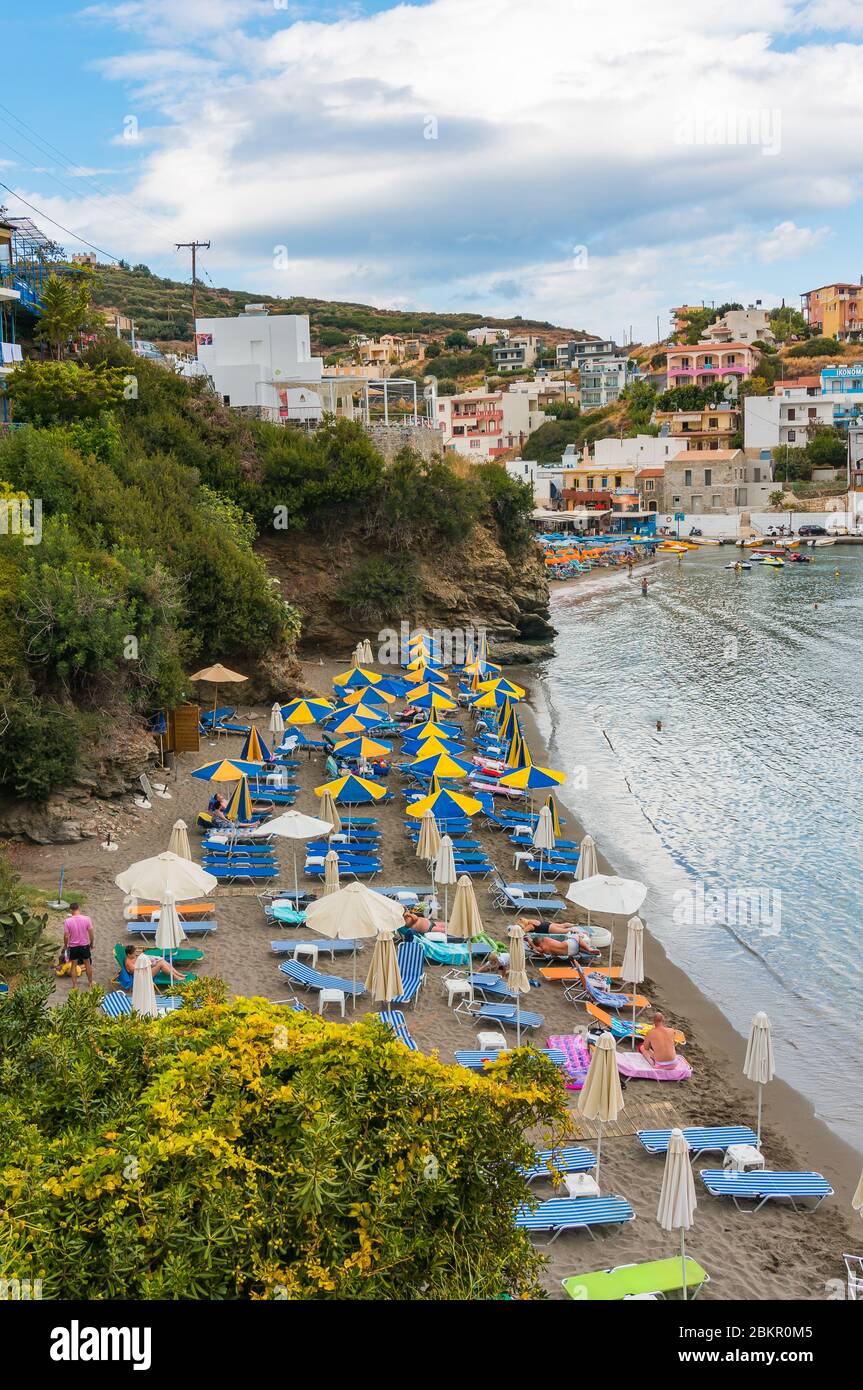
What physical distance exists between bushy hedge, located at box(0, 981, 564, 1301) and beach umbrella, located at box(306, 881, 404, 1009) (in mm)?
5248

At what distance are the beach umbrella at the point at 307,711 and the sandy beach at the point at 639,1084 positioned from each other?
348 centimetres

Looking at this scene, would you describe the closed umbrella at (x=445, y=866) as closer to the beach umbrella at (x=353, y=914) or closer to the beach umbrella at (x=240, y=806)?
the beach umbrella at (x=353, y=914)

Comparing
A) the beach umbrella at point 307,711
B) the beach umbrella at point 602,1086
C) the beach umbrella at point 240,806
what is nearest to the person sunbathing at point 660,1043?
the beach umbrella at point 602,1086

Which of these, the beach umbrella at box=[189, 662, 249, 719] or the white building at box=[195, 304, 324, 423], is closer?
the beach umbrella at box=[189, 662, 249, 719]

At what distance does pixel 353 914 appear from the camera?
42.6 feet

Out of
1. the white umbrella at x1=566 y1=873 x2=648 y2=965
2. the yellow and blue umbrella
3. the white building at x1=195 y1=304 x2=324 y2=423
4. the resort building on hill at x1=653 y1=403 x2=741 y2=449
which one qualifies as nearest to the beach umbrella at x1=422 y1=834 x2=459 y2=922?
the white umbrella at x1=566 y1=873 x2=648 y2=965

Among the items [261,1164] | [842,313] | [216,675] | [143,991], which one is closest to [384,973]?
[143,991]

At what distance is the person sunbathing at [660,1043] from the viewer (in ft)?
42.0

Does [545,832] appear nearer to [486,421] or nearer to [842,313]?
[486,421]

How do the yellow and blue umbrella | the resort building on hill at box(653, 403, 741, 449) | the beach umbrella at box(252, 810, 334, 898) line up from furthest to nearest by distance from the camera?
the resort building on hill at box(653, 403, 741, 449)
the yellow and blue umbrella
the beach umbrella at box(252, 810, 334, 898)

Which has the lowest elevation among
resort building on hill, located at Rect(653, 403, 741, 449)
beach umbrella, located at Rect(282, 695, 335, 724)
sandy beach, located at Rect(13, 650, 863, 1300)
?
sandy beach, located at Rect(13, 650, 863, 1300)

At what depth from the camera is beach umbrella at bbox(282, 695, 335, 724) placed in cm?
2500

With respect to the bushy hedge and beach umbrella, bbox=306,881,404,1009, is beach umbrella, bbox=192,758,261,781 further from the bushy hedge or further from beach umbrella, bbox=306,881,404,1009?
the bushy hedge
